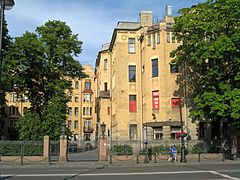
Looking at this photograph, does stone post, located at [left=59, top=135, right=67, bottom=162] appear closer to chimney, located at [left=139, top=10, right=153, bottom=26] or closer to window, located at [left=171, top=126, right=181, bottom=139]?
window, located at [left=171, top=126, right=181, bottom=139]

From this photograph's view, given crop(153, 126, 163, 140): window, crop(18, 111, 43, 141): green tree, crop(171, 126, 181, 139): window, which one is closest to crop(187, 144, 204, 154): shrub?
crop(171, 126, 181, 139): window

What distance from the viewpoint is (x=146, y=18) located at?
164 feet

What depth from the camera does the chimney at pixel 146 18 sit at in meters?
49.7

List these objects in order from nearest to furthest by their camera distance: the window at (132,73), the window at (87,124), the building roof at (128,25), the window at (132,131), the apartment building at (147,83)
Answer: the apartment building at (147,83)
the window at (132,131)
the window at (132,73)
the building roof at (128,25)
the window at (87,124)

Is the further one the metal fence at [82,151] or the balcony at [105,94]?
the balcony at [105,94]

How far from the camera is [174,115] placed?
42.0 m

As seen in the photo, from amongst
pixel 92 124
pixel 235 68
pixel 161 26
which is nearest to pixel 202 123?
pixel 235 68

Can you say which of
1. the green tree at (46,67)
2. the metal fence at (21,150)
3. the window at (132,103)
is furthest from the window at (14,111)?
the metal fence at (21,150)

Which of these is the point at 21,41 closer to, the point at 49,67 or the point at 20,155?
the point at 49,67

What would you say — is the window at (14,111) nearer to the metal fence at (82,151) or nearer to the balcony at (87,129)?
the balcony at (87,129)

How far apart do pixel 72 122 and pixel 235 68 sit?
60132 mm

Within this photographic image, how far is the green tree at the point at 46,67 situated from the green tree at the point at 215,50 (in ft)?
53.7

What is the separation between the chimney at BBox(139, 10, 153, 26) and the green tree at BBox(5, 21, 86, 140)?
367 inches

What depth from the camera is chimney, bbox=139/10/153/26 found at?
1956 inches
